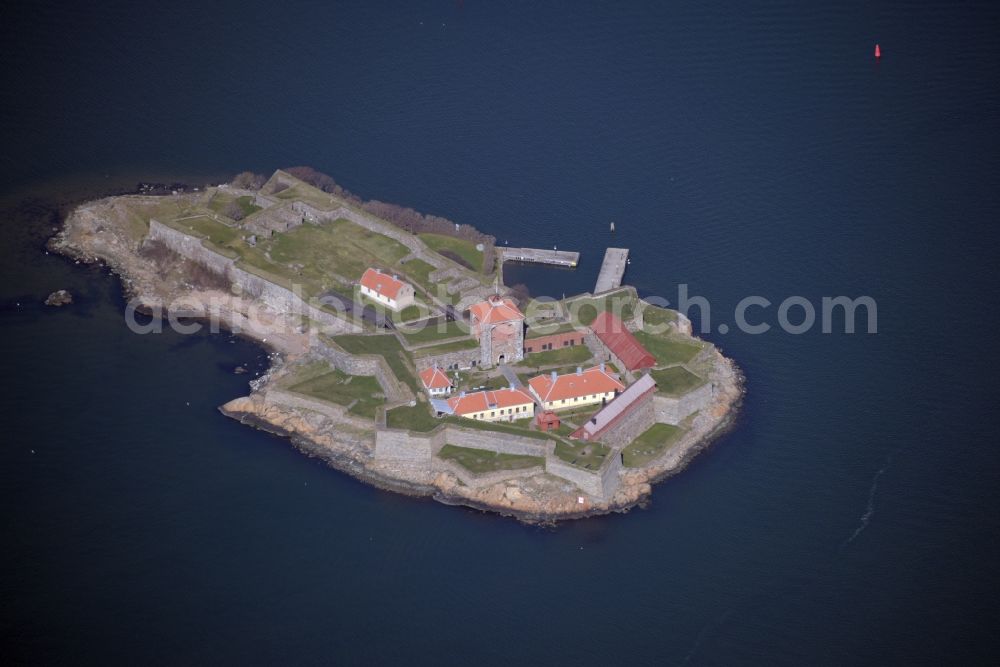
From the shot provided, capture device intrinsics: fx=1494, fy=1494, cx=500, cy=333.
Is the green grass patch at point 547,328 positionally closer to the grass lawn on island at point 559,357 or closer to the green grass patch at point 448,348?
the grass lawn on island at point 559,357

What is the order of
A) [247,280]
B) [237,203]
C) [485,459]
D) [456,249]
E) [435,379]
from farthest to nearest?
1. [237,203]
2. [456,249]
3. [247,280]
4. [435,379]
5. [485,459]

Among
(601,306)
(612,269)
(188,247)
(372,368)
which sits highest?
(188,247)

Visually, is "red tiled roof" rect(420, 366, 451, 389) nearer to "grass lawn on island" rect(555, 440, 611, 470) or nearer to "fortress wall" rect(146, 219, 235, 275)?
"grass lawn on island" rect(555, 440, 611, 470)

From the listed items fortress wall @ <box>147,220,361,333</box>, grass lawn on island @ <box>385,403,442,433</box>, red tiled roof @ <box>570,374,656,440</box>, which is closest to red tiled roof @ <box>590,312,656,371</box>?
red tiled roof @ <box>570,374,656,440</box>

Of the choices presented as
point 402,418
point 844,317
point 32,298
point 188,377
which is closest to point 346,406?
point 402,418

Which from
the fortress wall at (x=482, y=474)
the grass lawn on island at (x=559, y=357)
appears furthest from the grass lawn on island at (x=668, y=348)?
the fortress wall at (x=482, y=474)

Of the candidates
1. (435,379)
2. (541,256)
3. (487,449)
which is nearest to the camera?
(487,449)

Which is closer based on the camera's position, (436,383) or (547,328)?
(436,383)

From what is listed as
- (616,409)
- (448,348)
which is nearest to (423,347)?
(448,348)

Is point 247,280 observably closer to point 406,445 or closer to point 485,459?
point 406,445

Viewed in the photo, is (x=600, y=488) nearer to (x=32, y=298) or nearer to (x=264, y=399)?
(x=264, y=399)
